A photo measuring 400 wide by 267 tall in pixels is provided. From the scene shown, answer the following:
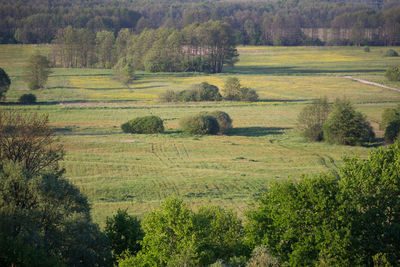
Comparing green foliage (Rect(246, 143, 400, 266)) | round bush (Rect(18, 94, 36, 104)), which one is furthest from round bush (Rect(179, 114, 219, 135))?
green foliage (Rect(246, 143, 400, 266))

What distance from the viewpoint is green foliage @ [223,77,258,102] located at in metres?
70.6

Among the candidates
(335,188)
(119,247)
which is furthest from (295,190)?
(119,247)

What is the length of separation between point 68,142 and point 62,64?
74.3 metres

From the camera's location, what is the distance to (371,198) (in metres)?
18.2

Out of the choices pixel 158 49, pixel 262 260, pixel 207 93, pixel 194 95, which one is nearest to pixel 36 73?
pixel 194 95

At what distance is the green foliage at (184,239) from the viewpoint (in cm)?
1483

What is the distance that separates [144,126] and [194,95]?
24.4 meters

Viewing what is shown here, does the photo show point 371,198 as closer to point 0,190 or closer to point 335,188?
point 335,188

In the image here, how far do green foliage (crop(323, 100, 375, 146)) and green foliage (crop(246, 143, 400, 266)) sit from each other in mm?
25735

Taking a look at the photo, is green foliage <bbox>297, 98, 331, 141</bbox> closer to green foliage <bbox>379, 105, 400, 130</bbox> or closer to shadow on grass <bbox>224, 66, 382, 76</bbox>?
green foliage <bbox>379, 105, 400, 130</bbox>

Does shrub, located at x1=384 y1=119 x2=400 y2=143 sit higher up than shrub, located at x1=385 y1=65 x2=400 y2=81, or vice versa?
shrub, located at x1=385 y1=65 x2=400 y2=81

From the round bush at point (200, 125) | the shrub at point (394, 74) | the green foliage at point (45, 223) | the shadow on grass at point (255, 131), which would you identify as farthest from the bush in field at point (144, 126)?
the shrub at point (394, 74)

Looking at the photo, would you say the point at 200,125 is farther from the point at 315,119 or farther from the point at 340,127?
the point at 340,127

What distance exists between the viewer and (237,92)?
7156cm
